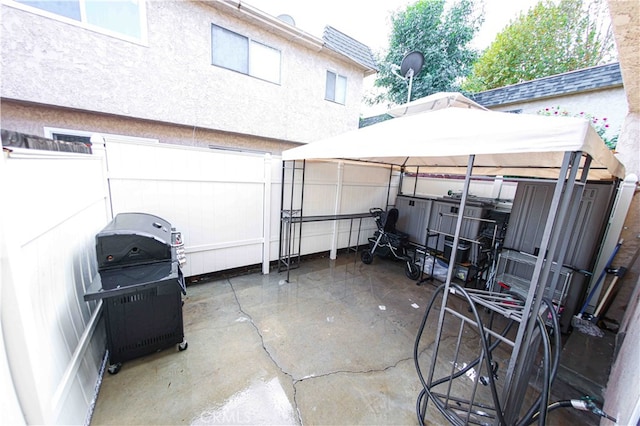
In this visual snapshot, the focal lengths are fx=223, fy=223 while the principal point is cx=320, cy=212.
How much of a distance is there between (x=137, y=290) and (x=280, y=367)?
1424 millimetres

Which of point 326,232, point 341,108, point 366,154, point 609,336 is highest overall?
point 341,108

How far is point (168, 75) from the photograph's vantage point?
13.5 ft

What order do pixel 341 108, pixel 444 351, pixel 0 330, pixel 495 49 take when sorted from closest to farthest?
1. pixel 0 330
2. pixel 444 351
3. pixel 341 108
4. pixel 495 49

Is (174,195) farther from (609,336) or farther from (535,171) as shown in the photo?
(609,336)

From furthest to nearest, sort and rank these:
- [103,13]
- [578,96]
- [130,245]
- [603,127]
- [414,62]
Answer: [578,96]
[414,62]
[603,127]
[103,13]
[130,245]

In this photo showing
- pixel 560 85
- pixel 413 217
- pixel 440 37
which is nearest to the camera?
pixel 413 217

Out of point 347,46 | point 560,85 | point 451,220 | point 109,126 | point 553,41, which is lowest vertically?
point 451,220

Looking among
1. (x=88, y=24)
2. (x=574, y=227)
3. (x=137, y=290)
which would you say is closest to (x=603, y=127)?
(x=574, y=227)

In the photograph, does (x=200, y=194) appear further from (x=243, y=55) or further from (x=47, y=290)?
(x=243, y=55)

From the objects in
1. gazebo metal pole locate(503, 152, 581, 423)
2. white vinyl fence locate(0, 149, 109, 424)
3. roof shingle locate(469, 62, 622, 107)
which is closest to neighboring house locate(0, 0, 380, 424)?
Result: white vinyl fence locate(0, 149, 109, 424)

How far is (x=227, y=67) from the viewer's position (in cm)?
473

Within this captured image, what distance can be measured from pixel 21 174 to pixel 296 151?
262 centimetres

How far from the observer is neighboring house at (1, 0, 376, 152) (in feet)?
10.7

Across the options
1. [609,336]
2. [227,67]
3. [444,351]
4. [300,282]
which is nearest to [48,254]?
[300,282]
